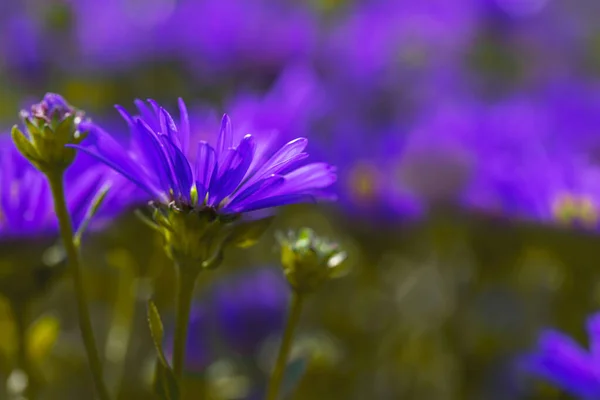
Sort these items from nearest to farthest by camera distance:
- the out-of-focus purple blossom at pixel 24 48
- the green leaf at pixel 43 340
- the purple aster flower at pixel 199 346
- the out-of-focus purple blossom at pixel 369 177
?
1. the green leaf at pixel 43 340
2. the purple aster flower at pixel 199 346
3. the out-of-focus purple blossom at pixel 369 177
4. the out-of-focus purple blossom at pixel 24 48

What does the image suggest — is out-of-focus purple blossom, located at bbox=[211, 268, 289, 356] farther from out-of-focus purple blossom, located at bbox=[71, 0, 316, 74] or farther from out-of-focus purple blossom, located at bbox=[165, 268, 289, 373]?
out-of-focus purple blossom, located at bbox=[71, 0, 316, 74]

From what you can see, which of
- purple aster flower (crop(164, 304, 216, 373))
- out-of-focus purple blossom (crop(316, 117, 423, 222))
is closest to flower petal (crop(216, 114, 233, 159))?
purple aster flower (crop(164, 304, 216, 373))

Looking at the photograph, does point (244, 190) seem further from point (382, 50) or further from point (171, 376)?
point (382, 50)

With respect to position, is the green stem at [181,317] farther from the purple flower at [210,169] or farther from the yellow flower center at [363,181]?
the yellow flower center at [363,181]

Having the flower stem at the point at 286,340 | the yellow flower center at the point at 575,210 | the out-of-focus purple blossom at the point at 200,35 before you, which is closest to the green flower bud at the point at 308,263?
the flower stem at the point at 286,340

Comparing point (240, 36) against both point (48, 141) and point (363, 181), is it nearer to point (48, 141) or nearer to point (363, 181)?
point (363, 181)

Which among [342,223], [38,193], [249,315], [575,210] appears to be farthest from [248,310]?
[38,193]

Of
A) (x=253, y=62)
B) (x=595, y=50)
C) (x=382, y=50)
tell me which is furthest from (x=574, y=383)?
(x=595, y=50)
